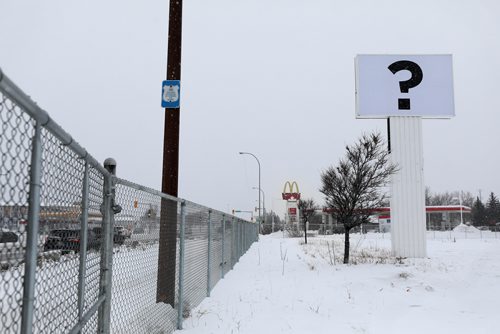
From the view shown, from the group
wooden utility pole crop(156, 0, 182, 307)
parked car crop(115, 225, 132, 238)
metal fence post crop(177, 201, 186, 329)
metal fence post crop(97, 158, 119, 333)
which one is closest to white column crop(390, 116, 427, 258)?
wooden utility pole crop(156, 0, 182, 307)

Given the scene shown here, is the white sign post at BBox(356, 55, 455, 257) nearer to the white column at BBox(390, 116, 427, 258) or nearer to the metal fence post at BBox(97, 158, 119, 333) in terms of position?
the white column at BBox(390, 116, 427, 258)

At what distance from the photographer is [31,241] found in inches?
67.1

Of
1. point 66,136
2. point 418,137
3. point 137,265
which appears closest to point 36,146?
point 66,136

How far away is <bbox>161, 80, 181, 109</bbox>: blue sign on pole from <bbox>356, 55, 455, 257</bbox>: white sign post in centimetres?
1393

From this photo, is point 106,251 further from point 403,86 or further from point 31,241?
point 403,86

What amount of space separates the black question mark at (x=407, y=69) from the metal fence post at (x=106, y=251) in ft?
61.4

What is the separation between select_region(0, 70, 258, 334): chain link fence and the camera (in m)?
1.63

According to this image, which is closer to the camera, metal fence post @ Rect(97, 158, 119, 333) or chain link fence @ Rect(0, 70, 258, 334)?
chain link fence @ Rect(0, 70, 258, 334)

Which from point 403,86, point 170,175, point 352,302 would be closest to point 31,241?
point 170,175

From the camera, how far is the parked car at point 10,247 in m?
1.53

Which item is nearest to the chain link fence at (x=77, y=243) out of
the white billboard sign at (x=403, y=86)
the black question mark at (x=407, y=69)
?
the white billboard sign at (x=403, y=86)

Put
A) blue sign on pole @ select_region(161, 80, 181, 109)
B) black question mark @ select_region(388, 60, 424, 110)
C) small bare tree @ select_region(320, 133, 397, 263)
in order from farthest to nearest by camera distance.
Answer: black question mark @ select_region(388, 60, 424, 110) < small bare tree @ select_region(320, 133, 397, 263) < blue sign on pole @ select_region(161, 80, 181, 109)

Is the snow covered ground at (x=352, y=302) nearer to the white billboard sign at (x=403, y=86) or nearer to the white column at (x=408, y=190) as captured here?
the white column at (x=408, y=190)

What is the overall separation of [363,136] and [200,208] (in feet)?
31.1
